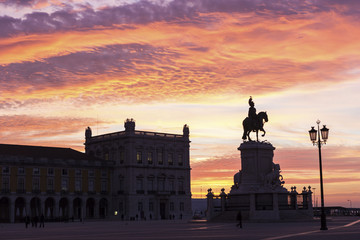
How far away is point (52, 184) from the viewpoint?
99500mm

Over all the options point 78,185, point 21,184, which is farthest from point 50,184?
point 78,185

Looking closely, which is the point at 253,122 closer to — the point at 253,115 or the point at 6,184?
the point at 253,115

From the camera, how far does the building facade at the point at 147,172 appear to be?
10650 centimetres

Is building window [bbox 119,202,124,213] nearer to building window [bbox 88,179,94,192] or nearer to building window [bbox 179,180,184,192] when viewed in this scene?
building window [bbox 88,179,94,192]

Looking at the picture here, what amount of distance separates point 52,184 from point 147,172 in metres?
17.5

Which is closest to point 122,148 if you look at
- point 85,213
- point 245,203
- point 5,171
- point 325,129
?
point 85,213

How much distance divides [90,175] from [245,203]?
54.8 m

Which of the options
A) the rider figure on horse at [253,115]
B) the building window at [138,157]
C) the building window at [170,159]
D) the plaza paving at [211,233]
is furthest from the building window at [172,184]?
the plaza paving at [211,233]

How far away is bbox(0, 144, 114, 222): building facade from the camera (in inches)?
3733

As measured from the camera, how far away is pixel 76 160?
10344cm

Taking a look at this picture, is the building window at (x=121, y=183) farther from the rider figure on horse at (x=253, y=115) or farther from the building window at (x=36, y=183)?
the rider figure on horse at (x=253, y=115)

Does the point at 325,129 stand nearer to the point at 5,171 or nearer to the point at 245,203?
the point at 245,203

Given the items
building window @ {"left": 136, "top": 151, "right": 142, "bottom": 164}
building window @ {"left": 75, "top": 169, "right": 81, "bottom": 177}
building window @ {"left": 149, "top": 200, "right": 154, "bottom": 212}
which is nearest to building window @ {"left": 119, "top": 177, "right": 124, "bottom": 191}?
building window @ {"left": 136, "top": 151, "right": 142, "bottom": 164}

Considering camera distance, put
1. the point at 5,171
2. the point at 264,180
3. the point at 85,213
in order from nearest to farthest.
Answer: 1. the point at 264,180
2. the point at 5,171
3. the point at 85,213
